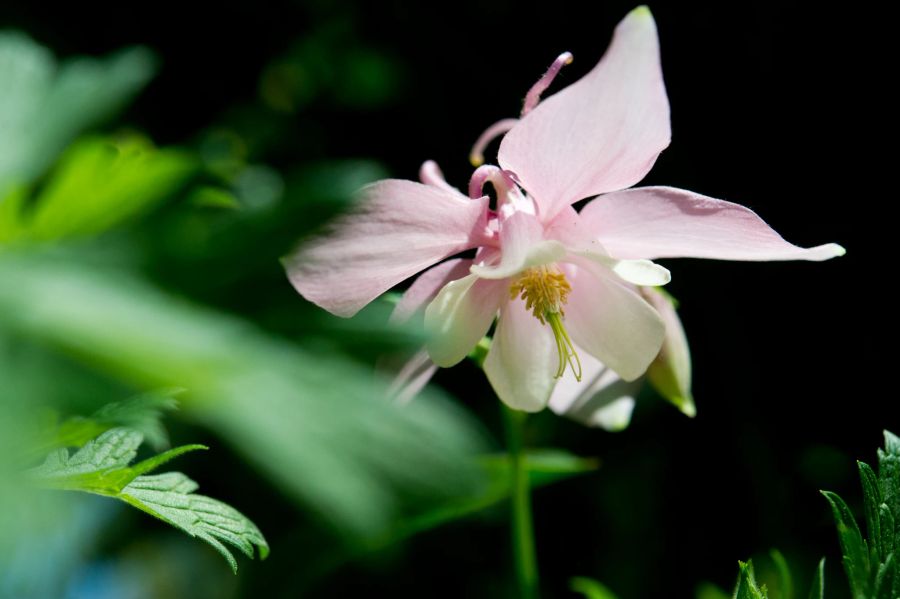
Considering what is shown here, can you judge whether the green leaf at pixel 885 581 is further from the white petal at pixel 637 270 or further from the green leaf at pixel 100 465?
the green leaf at pixel 100 465

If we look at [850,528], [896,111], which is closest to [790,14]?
[896,111]

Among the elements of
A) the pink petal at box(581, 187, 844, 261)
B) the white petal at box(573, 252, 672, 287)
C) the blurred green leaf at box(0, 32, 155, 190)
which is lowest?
the white petal at box(573, 252, 672, 287)

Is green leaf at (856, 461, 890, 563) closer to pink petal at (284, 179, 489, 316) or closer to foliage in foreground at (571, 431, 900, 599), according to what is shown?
foliage in foreground at (571, 431, 900, 599)

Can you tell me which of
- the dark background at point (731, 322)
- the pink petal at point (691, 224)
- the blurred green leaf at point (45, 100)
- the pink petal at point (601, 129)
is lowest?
the dark background at point (731, 322)

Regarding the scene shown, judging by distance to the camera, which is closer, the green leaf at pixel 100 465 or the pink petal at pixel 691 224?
the green leaf at pixel 100 465

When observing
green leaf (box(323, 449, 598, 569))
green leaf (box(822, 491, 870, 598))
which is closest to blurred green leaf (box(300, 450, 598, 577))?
green leaf (box(323, 449, 598, 569))

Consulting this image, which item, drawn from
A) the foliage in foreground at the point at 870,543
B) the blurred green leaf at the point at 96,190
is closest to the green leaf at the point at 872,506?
the foliage in foreground at the point at 870,543

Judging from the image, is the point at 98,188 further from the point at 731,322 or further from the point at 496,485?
the point at 731,322
